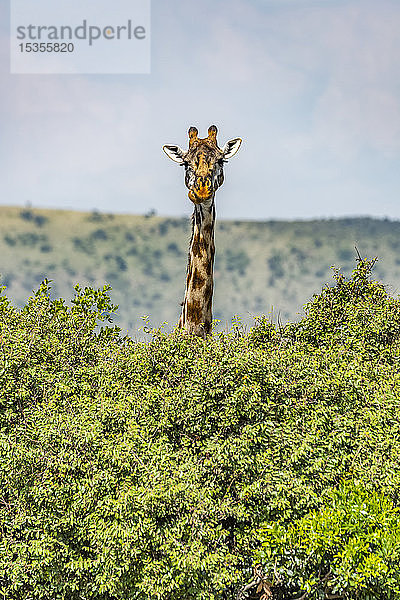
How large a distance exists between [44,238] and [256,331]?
497 ft

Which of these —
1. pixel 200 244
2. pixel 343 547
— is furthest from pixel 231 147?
pixel 343 547

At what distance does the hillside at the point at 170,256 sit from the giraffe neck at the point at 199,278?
14523 cm

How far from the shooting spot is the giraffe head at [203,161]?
1633 centimetres

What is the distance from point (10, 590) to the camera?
41.9 feet

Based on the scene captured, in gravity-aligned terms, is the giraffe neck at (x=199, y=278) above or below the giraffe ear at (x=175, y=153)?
below

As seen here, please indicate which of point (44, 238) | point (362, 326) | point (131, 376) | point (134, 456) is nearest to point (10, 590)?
point (134, 456)

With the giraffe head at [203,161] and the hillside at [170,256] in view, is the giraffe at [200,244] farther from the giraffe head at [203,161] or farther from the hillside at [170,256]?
the hillside at [170,256]

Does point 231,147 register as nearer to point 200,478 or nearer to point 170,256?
point 200,478

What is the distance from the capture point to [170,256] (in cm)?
17400

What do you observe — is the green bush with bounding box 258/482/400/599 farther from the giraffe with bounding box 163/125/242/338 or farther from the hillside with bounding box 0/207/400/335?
the hillside with bounding box 0/207/400/335

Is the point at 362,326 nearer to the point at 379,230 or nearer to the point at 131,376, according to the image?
the point at 131,376

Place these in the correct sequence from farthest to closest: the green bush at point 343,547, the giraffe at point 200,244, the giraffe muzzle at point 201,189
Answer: the giraffe at point 200,244 < the giraffe muzzle at point 201,189 < the green bush at point 343,547

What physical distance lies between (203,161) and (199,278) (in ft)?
7.85

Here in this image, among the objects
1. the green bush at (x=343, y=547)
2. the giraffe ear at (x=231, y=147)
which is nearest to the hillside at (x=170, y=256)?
the giraffe ear at (x=231, y=147)
